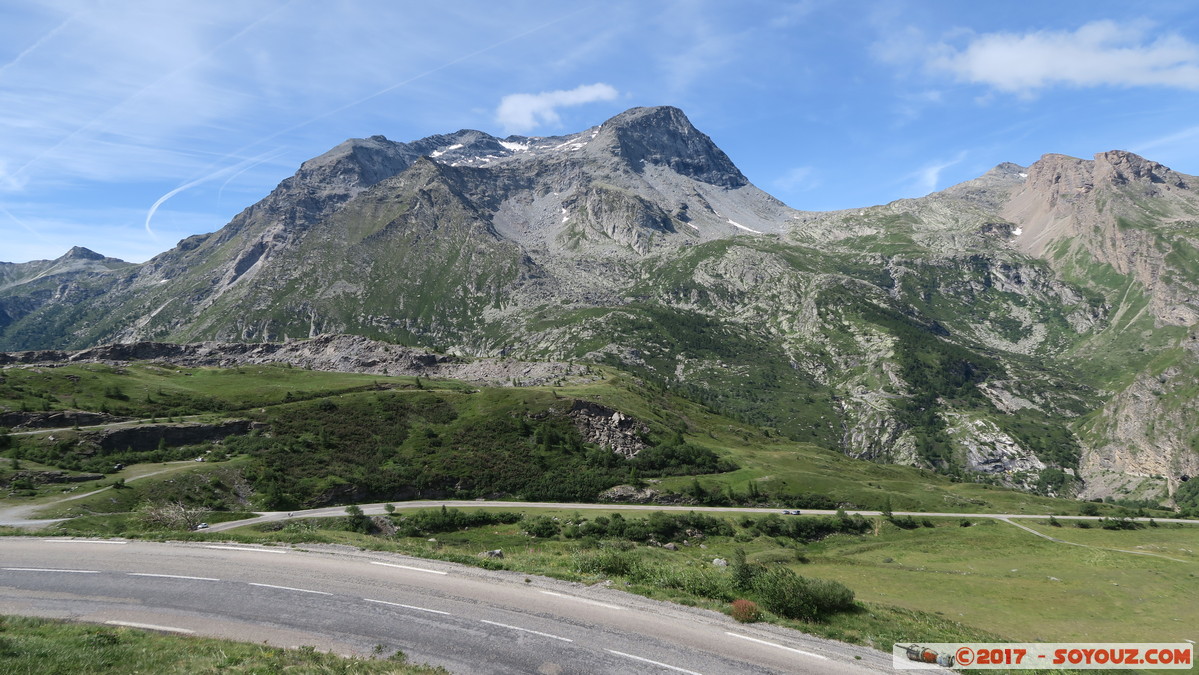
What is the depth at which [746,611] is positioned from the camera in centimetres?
2678

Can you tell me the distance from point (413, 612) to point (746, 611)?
1672 centimetres

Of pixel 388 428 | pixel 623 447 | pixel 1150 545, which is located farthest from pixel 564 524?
pixel 1150 545

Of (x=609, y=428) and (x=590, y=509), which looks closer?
(x=590, y=509)

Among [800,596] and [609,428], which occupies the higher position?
[800,596]

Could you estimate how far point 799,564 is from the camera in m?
78.2

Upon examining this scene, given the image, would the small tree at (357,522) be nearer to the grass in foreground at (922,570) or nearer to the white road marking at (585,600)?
the grass in foreground at (922,570)

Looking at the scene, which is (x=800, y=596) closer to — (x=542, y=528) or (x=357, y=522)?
(x=542, y=528)

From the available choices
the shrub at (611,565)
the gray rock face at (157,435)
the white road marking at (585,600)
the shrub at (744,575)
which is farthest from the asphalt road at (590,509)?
the shrub at (744,575)

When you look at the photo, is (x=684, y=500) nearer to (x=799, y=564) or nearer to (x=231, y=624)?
(x=799, y=564)

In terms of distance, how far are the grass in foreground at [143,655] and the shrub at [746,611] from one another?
14.6 m

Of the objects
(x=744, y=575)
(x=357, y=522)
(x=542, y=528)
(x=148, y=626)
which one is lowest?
(x=542, y=528)

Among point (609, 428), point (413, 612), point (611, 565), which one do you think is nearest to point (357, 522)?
point (611, 565)

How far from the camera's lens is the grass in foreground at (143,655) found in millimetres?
18328

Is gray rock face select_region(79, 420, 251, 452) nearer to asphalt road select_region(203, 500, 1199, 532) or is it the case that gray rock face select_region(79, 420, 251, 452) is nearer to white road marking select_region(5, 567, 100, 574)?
asphalt road select_region(203, 500, 1199, 532)
